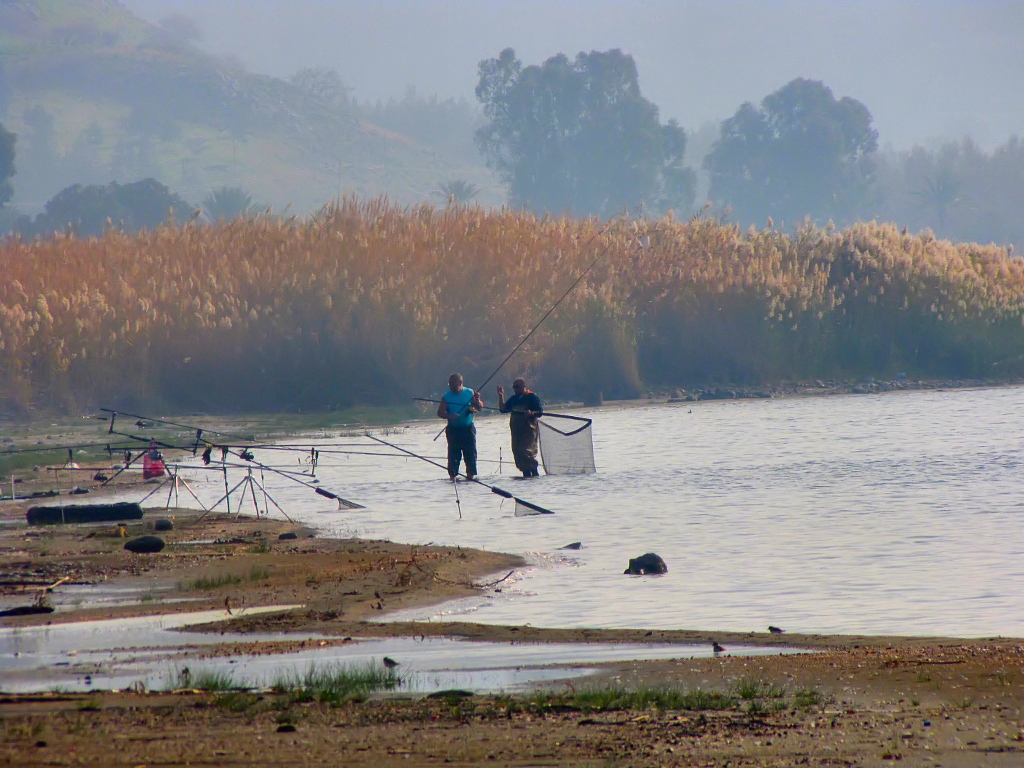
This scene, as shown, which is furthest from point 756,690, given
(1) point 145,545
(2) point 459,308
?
(2) point 459,308

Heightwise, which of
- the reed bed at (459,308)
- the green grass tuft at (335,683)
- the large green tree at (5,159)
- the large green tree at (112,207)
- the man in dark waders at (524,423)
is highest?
the large green tree at (5,159)

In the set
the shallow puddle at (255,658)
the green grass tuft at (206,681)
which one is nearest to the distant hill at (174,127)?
the shallow puddle at (255,658)

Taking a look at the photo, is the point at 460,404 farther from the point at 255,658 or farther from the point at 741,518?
the point at 255,658

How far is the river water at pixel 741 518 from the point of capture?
9664mm

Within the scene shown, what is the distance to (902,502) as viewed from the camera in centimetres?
1664

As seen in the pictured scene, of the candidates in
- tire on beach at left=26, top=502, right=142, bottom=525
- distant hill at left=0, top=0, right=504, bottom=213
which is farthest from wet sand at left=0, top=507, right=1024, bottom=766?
distant hill at left=0, top=0, right=504, bottom=213

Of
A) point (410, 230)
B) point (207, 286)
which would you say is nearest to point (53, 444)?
point (207, 286)

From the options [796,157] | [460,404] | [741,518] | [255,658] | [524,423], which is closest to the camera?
[255,658]

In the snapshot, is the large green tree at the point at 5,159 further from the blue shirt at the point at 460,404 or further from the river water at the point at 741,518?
the blue shirt at the point at 460,404

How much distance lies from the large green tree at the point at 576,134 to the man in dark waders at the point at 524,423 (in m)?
68.8

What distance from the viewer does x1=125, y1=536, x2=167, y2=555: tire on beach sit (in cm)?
1134

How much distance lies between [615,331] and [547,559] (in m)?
17.4

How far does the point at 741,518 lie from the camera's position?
604 inches

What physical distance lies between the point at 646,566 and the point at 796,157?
8572 cm
